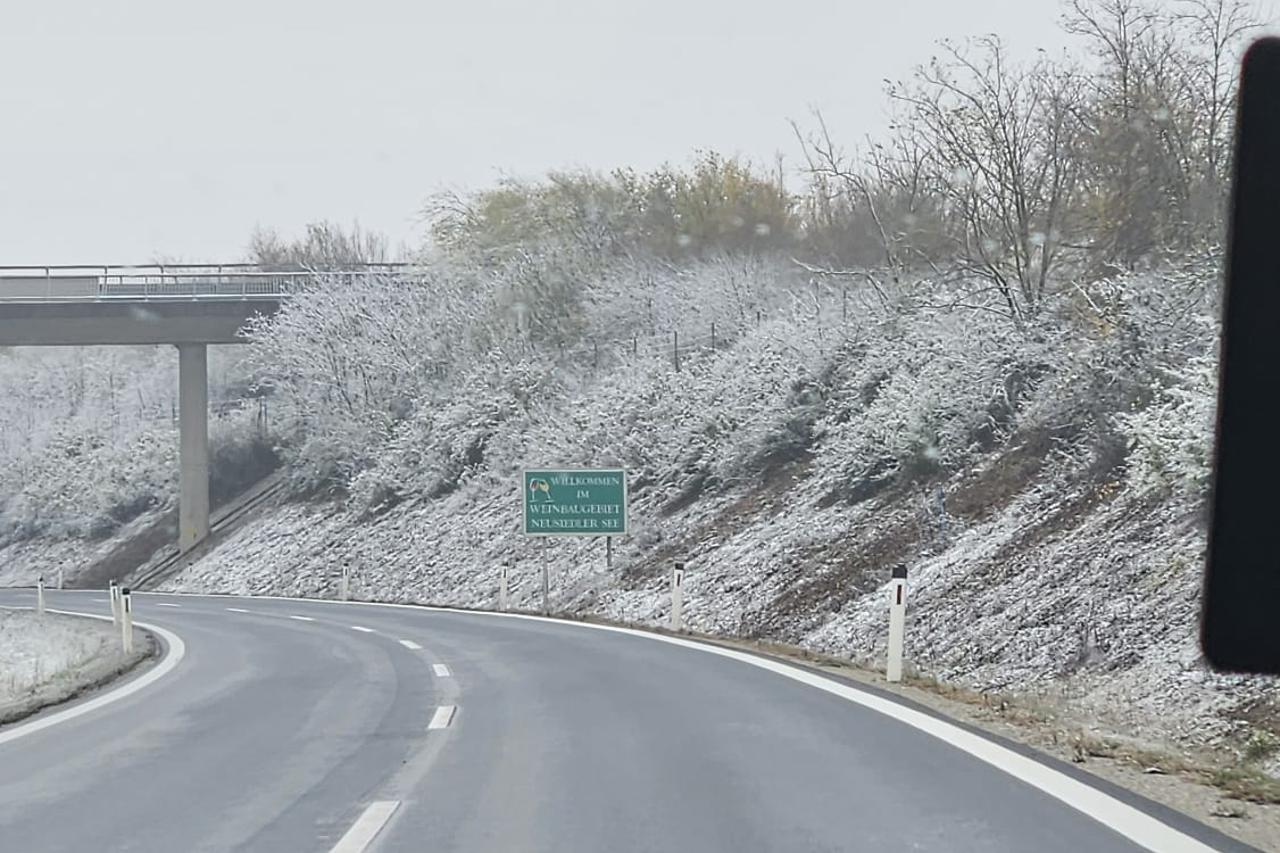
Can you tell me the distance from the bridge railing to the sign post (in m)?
27.8

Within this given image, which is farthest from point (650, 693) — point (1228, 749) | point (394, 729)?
point (1228, 749)

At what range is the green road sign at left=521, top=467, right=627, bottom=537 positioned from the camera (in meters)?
33.1

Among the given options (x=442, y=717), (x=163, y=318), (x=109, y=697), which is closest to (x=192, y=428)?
(x=163, y=318)

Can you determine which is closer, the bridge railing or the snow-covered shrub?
the snow-covered shrub

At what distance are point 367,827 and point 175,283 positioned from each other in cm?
5183

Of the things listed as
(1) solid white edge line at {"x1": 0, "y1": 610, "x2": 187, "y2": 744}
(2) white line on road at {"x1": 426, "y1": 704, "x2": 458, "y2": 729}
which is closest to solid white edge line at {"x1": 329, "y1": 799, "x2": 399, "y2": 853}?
(2) white line on road at {"x1": 426, "y1": 704, "x2": 458, "y2": 729}

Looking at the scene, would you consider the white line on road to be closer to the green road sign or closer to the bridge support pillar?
the green road sign

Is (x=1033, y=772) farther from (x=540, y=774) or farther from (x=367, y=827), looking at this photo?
(x=367, y=827)

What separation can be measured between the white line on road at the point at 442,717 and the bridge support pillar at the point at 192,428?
44.0 meters

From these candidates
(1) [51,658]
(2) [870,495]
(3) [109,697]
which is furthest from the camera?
(2) [870,495]

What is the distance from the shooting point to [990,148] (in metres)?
28.5

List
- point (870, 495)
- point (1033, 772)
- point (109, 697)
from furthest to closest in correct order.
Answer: point (870, 495) < point (109, 697) < point (1033, 772)

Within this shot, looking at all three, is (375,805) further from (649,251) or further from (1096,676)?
(649,251)

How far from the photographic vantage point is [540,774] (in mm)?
10406
